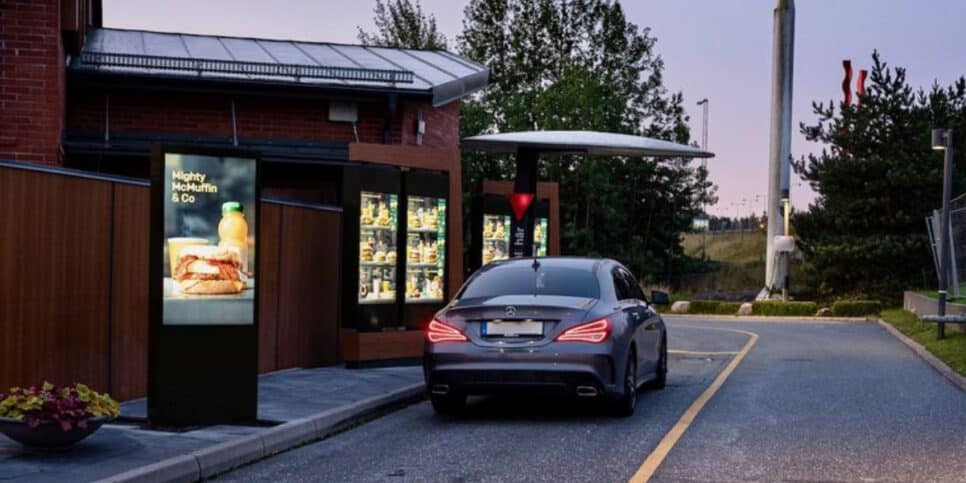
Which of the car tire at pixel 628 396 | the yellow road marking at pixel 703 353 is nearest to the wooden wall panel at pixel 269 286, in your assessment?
the car tire at pixel 628 396

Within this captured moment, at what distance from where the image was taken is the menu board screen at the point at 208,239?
10977mm

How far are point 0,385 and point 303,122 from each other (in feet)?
40.0

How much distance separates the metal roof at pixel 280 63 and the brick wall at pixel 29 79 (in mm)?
3214

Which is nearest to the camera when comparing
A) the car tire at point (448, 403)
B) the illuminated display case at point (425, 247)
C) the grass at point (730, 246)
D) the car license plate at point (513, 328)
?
the car license plate at point (513, 328)

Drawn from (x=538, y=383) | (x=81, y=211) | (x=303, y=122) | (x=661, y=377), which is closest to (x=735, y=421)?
(x=538, y=383)

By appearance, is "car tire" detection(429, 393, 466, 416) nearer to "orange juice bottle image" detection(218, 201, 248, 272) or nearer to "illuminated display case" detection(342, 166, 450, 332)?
"orange juice bottle image" detection(218, 201, 248, 272)

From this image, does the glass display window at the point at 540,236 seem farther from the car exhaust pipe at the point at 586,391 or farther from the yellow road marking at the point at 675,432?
the car exhaust pipe at the point at 586,391

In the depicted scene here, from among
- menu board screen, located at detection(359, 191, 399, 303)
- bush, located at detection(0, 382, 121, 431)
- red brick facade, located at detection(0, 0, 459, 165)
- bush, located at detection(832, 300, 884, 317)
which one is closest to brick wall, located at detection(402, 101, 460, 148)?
red brick facade, located at detection(0, 0, 459, 165)

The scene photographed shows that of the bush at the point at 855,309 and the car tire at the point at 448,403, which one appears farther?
the bush at the point at 855,309

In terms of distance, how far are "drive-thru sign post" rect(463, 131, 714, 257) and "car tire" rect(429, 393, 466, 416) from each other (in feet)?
28.5

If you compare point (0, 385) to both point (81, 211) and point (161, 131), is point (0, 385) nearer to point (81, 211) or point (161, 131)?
point (81, 211)

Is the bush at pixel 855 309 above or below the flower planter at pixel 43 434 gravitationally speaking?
below

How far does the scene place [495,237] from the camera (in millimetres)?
24062

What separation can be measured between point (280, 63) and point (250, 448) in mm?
13946
